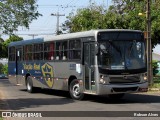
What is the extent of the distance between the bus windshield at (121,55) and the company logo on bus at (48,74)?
4959mm

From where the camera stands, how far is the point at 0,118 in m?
12.4

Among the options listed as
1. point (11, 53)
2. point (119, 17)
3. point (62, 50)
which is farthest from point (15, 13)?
point (119, 17)

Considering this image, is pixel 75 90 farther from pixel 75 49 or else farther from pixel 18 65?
pixel 18 65

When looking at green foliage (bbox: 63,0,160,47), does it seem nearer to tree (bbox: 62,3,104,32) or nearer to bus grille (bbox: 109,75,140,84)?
tree (bbox: 62,3,104,32)

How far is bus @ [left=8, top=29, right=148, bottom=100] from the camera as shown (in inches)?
674

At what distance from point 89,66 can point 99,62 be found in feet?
2.53

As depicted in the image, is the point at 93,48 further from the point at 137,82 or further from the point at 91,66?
the point at 137,82

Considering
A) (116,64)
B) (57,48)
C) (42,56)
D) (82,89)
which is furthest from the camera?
(42,56)

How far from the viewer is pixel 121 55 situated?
683 inches

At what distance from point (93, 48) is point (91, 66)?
2.51ft

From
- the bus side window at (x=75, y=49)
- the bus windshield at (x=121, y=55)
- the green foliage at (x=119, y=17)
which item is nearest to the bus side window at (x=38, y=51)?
the bus side window at (x=75, y=49)

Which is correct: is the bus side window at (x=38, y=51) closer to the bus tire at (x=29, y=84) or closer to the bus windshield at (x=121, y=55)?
the bus tire at (x=29, y=84)

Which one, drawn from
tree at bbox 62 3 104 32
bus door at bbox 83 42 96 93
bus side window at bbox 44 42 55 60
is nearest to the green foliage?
tree at bbox 62 3 104 32

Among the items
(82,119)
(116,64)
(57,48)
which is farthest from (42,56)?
(82,119)
